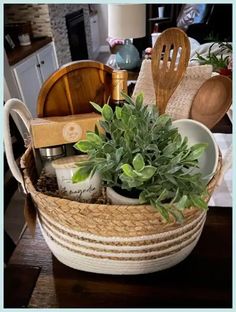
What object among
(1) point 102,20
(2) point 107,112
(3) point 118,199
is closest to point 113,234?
(3) point 118,199

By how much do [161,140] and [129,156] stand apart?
56mm

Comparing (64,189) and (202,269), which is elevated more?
(64,189)

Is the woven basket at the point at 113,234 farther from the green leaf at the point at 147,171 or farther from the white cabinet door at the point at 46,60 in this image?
the white cabinet door at the point at 46,60

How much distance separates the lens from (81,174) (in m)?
0.36

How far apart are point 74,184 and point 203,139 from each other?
0.74ft

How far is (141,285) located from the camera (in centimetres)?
42

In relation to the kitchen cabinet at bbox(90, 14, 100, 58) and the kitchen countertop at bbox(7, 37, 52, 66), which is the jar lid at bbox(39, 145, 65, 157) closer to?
the kitchen countertop at bbox(7, 37, 52, 66)

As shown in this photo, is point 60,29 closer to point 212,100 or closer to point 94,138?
point 212,100

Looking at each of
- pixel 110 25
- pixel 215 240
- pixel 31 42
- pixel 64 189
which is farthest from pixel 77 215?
pixel 31 42

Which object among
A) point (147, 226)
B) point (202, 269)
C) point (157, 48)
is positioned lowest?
point (202, 269)

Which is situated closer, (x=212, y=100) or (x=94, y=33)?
(x=212, y=100)

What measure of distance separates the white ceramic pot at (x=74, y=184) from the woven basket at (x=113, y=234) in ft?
0.13

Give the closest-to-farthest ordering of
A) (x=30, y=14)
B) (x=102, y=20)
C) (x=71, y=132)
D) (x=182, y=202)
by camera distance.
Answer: (x=182, y=202) < (x=71, y=132) < (x=30, y=14) < (x=102, y=20)

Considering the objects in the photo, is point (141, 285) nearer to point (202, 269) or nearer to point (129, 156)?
point (202, 269)
